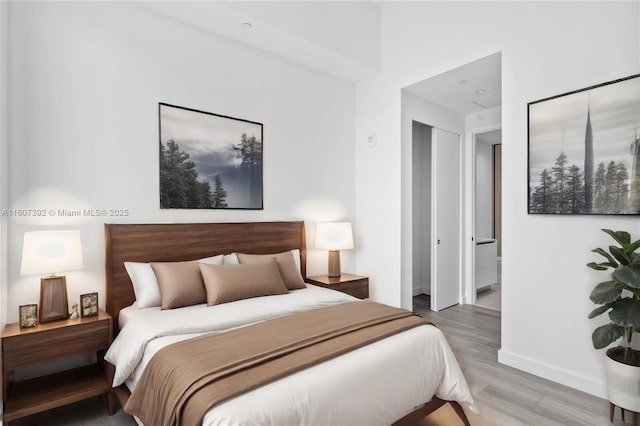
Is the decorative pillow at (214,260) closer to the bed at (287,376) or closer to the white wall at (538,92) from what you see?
the bed at (287,376)

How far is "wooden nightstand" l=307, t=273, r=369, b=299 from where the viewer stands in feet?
11.9

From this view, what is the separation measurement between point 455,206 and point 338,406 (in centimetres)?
383

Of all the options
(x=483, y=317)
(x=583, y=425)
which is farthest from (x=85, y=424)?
(x=483, y=317)

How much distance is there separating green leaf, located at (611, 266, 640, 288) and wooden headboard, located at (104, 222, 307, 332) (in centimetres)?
260

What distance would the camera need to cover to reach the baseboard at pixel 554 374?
252 centimetres

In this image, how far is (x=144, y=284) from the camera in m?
2.60

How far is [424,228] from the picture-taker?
17.9ft

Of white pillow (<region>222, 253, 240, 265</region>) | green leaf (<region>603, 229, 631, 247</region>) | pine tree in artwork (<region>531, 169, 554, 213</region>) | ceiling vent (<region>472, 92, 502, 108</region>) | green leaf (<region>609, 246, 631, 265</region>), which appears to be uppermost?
ceiling vent (<region>472, 92, 502, 108</region>)

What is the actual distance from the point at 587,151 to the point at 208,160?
9.89 ft

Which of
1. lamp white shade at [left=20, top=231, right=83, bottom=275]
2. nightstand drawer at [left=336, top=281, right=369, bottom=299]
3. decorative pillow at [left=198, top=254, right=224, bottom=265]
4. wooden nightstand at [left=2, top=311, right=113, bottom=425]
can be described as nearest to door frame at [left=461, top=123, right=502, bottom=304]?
nightstand drawer at [left=336, top=281, right=369, bottom=299]

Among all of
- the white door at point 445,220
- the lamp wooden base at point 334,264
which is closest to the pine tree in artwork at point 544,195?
the white door at point 445,220

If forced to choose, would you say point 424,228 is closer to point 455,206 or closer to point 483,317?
point 455,206

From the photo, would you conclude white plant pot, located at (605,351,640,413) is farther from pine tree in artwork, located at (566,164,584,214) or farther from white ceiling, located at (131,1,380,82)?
white ceiling, located at (131,1,380,82)

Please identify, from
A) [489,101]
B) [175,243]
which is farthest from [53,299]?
[489,101]
